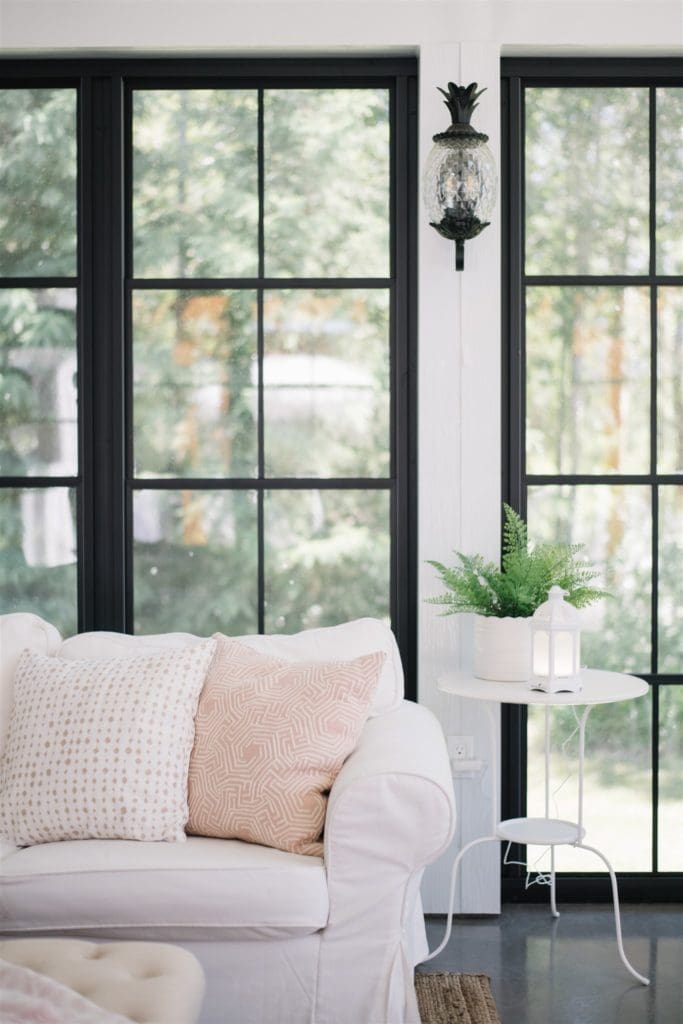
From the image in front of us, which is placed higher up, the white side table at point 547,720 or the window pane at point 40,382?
the window pane at point 40,382

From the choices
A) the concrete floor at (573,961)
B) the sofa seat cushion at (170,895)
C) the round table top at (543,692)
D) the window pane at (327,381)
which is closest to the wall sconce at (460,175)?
the window pane at (327,381)

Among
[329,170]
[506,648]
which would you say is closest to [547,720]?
[506,648]

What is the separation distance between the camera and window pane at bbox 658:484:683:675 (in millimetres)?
3227

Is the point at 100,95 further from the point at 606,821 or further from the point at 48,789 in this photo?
the point at 606,821

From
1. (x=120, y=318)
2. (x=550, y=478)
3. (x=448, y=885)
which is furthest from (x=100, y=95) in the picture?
(x=448, y=885)

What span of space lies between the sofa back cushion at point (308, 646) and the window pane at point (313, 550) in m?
0.39

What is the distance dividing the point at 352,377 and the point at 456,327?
363mm

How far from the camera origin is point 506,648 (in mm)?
2797

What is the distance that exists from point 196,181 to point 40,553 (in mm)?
1264

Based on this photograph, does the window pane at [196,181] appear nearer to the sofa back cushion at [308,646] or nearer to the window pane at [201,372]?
the window pane at [201,372]

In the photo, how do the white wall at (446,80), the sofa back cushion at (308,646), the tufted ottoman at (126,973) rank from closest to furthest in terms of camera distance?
the tufted ottoman at (126,973), the sofa back cushion at (308,646), the white wall at (446,80)

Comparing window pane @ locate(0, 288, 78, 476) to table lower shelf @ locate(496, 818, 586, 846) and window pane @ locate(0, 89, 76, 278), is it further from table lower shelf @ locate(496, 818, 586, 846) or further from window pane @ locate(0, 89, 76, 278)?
table lower shelf @ locate(496, 818, 586, 846)

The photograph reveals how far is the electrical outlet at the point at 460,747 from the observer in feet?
10.1

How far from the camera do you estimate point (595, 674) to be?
291 cm
